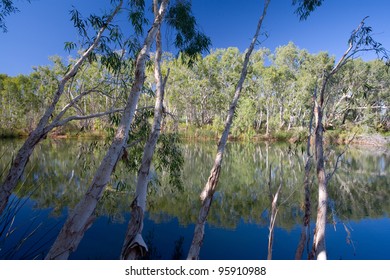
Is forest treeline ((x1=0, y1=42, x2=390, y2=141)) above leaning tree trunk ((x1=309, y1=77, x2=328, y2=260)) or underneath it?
above

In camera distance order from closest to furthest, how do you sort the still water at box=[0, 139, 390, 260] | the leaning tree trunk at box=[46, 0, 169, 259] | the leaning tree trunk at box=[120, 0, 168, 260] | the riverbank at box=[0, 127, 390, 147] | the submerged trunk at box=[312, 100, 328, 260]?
the leaning tree trunk at box=[46, 0, 169, 259] < the leaning tree trunk at box=[120, 0, 168, 260] < the submerged trunk at box=[312, 100, 328, 260] < the still water at box=[0, 139, 390, 260] < the riverbank at box=[0, 127, 390, 147]

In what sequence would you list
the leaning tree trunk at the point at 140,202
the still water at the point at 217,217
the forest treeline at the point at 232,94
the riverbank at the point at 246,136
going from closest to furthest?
the leaning tree trunk at the point at 140,202
the still water at the point at 217,217
the riverbank at the point at 246,136
the forest treeline at the point at 232,94

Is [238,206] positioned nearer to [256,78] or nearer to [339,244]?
[339,244]

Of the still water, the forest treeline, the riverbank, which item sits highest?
the forest treeline

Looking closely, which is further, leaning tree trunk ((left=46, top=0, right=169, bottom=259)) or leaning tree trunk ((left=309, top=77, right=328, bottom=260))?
leaning tree trunk ((left=309, top=77, right=328, bottom=260))

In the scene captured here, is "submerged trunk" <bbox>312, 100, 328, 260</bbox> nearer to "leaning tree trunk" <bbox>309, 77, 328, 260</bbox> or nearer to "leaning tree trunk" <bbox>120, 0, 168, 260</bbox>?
"leaning tree trunk" <bbox>309, 77, 328, 260</bbox>

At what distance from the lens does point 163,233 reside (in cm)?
575

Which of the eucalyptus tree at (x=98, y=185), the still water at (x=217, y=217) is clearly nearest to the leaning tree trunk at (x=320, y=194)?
the still water at (x=217, y=217)

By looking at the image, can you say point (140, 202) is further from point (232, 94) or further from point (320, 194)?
point (232, 94)

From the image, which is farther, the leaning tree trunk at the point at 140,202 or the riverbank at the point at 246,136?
the riverbank at the point at 246,136

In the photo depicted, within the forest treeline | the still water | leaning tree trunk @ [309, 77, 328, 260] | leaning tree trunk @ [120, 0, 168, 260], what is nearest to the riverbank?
the forest treeline

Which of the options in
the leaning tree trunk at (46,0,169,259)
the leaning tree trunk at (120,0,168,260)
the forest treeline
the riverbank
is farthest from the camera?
the forest treeline

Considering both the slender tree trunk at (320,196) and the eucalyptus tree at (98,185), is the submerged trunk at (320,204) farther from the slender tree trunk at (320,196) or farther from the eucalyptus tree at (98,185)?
the eucalyptus tree at (98,185)

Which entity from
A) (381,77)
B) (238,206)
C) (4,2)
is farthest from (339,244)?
(381,77)
